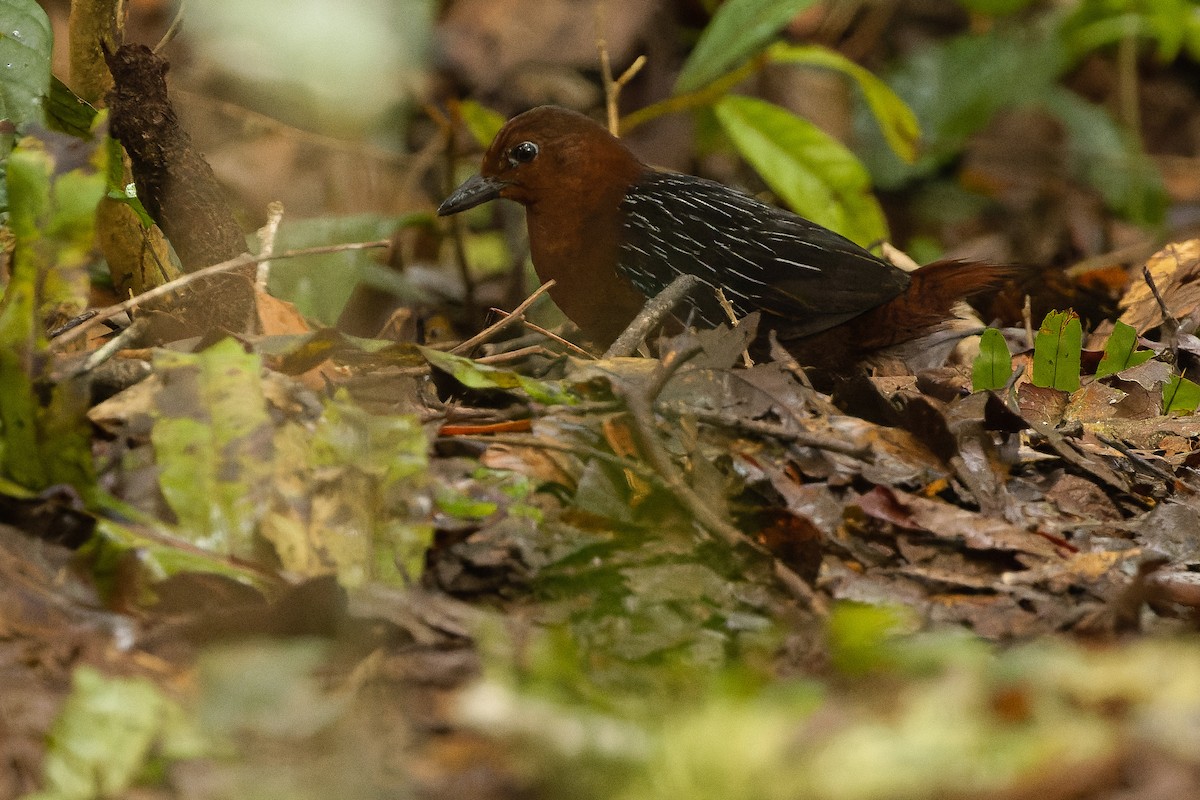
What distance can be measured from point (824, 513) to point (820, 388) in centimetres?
110

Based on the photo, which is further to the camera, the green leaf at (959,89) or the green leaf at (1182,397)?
the green leaf at (959,89)

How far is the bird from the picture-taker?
3.56m

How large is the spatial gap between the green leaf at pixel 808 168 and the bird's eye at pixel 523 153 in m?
1.25

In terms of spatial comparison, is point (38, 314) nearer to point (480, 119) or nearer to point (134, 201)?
point (134, 201)

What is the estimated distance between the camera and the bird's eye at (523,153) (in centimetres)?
393

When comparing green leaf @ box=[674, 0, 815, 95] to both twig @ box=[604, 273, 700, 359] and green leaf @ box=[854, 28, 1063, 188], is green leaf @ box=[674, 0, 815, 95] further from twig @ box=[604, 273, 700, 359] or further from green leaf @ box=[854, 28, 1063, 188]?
green leaf @ box=[854, 28, 1063, 188]

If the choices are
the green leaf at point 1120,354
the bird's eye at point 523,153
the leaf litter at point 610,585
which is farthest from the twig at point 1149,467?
the bird's eye at point 523,153

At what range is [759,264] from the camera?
3.61 meters

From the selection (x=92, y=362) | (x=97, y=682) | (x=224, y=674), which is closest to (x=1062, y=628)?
(x=224, y=674)

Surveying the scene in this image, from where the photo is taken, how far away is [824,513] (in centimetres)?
252

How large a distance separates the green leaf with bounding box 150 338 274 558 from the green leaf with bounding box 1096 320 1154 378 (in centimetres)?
221

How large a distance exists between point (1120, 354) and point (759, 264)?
0.95 m

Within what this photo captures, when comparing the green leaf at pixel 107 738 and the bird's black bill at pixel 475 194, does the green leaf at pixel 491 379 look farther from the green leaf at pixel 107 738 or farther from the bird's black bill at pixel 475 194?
the bird's black bill at pixel 475 194

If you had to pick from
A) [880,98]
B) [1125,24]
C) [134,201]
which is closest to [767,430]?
[134,201]
